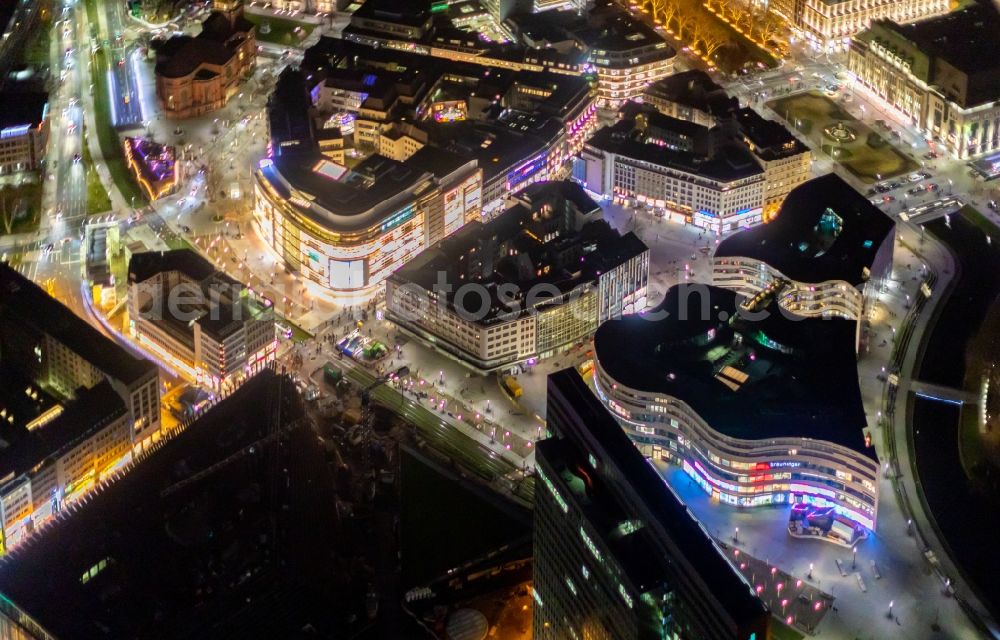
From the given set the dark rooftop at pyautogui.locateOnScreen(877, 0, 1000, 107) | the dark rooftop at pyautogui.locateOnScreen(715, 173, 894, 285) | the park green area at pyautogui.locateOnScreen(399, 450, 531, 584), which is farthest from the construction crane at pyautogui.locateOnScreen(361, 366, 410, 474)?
the dark rooftop at pyautogui.locateOnScreen(877, 0, 1000, 107)

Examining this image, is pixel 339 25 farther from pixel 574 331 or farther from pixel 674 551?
pixel 674 551

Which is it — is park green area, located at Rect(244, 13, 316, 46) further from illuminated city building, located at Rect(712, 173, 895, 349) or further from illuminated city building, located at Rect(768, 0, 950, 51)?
illuminated city building, located at Rect(712, 173, 895, 349)

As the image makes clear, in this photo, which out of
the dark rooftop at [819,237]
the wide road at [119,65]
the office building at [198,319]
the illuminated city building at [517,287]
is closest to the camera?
the office building at [198,319]

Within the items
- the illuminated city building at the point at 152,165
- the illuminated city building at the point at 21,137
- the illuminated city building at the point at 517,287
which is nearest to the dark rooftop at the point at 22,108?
the illuminated city building at the point at 21,137

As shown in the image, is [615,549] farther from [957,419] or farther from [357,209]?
[357,209]

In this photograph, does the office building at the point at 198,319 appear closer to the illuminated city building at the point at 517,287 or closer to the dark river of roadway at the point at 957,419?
the illuminated city building at the point at 517,287

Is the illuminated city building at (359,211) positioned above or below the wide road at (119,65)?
above
